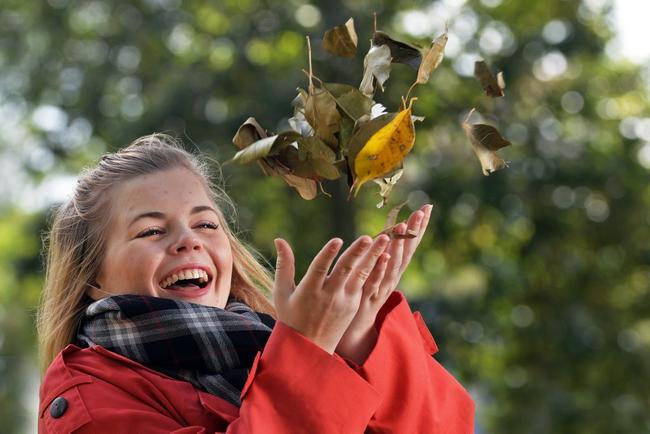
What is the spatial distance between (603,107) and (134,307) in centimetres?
1247

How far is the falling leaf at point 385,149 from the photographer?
2240mm

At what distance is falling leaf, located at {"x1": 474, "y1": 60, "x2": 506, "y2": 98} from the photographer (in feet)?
8.08

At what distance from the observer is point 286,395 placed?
2125 mm

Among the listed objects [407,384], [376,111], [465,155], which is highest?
[376,111]

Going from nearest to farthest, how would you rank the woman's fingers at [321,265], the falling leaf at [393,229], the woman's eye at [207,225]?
the woman's fingers at [321,265]
the falling leaf at [393,229]
the woman's eye at [207,225]

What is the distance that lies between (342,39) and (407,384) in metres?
0.72

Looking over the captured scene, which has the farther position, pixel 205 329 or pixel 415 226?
pixel 205 329

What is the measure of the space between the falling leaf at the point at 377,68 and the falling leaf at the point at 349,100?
0.08m

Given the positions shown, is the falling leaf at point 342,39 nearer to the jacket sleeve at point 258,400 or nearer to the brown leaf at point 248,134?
the brown leaf at point 248,134

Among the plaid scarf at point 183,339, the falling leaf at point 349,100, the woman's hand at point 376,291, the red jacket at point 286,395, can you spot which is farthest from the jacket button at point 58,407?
the falling leaf at point 349,100

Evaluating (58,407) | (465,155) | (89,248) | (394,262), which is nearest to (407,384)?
(394,262)

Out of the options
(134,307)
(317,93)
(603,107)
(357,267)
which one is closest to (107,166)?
(134,307)

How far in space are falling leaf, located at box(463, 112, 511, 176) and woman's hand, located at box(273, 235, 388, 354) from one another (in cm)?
45

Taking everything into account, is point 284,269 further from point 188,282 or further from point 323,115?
point 188,282
